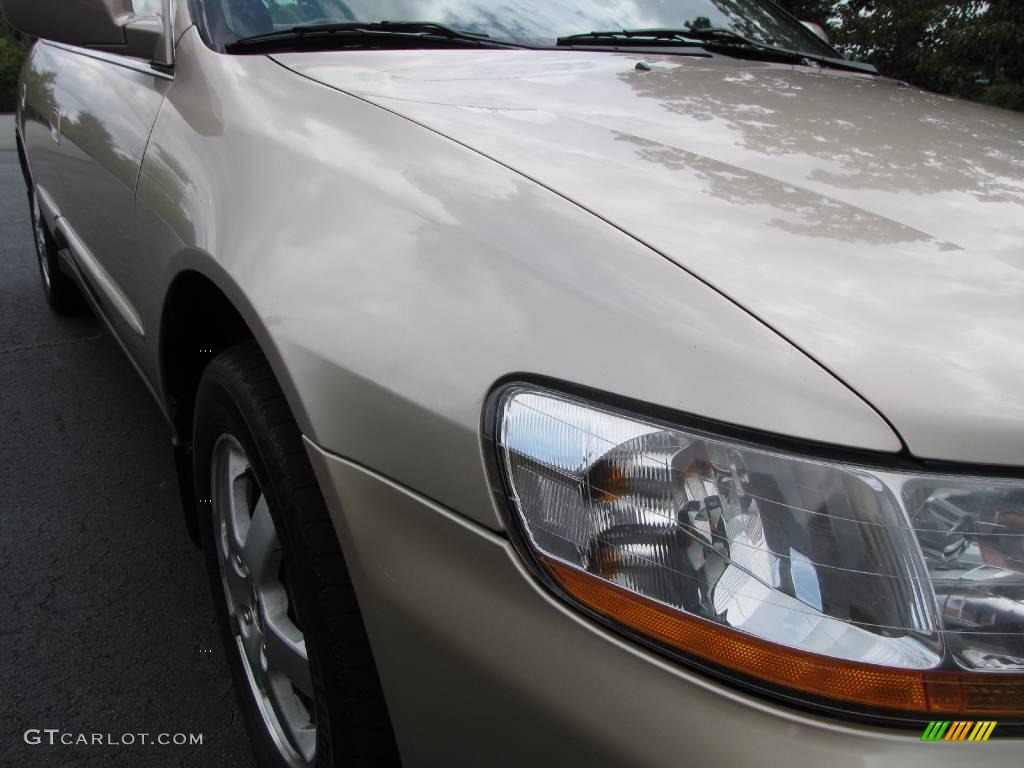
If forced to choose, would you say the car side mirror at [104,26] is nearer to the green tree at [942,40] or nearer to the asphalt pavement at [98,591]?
the asphalt pavement at [98,591]

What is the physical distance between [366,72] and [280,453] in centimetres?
80

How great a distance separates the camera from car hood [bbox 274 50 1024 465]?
0.88 meters

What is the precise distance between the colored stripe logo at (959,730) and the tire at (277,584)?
681 millimetres

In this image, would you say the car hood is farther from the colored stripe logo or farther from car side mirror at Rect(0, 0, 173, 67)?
car side mirror at Rect(0, 0, 173, 67)

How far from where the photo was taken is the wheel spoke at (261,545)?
1.43 m

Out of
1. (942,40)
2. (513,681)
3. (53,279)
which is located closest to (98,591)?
(513,681)

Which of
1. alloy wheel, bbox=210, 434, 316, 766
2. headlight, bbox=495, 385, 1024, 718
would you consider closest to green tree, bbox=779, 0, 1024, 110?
alloy wheel, bbox=210, 434, 316, 766

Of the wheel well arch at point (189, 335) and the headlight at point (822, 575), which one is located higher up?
the headlight at point (822, 575)

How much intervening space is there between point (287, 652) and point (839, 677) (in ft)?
3.01

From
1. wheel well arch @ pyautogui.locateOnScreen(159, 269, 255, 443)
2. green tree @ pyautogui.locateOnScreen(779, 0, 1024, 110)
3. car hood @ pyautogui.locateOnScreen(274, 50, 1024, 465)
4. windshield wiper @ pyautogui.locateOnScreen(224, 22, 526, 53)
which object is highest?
green tree @ pyautogui.locateOnScreen(779, 0, 1024, 110)

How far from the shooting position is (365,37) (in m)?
1.89

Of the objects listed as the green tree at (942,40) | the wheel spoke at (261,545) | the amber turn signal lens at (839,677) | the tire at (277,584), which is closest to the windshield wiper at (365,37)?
the tire at (277,584)

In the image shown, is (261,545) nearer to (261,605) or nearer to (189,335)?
(261,605)

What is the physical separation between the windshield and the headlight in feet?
4.59
